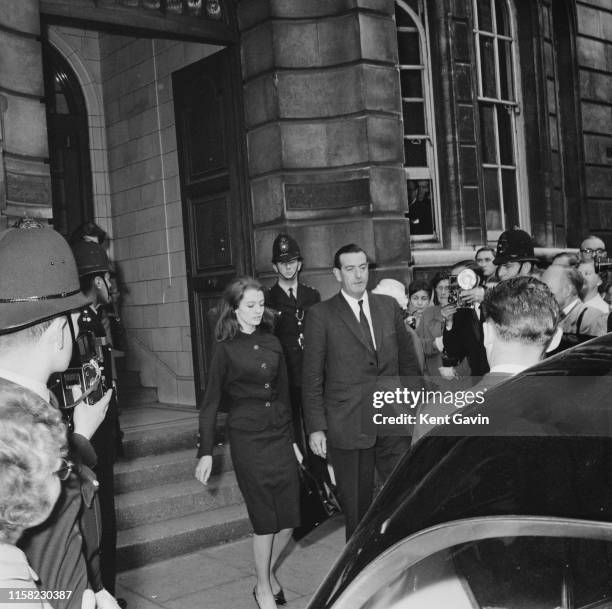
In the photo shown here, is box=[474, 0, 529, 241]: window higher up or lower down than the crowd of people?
higher up

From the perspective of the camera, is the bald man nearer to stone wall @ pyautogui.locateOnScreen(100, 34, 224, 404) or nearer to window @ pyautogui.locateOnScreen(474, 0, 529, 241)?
stone wall @ pyautogui.locateOnScreen(100, 34, 224, 404)

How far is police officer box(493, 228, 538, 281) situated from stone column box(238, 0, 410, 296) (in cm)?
202

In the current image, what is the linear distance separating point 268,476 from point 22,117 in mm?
3680

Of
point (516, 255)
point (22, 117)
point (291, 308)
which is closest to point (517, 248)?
point (516, 255)

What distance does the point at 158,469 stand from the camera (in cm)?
700

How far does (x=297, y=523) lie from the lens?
17.0ft

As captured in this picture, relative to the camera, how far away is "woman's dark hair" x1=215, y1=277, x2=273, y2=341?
526 centimetres

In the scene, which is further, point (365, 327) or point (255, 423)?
point (365, 327)

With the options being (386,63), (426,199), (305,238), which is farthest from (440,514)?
(426,199)

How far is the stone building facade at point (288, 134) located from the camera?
8.45 metres

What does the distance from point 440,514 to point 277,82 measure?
727 centimetres

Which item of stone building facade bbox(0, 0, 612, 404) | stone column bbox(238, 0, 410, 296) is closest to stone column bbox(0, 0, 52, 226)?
stone building facade bbox(0, 0, 612, 404)

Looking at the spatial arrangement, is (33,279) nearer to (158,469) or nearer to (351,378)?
(351,378)

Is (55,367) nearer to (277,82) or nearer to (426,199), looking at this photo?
(277,82)
